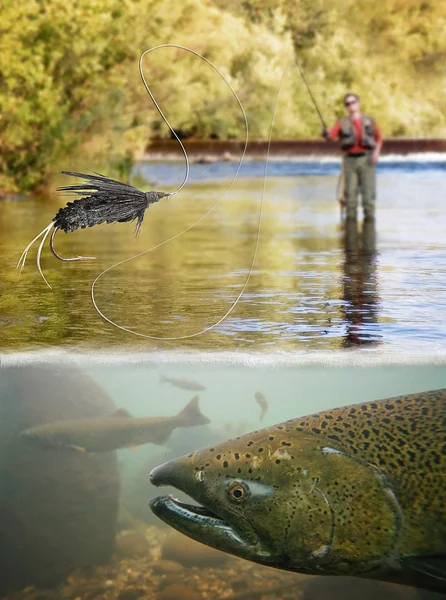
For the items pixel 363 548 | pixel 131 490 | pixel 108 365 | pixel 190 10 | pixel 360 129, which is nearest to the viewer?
pixel 363 548

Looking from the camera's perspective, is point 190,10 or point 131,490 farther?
point 190,10

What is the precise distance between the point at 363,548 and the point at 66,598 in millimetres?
3093

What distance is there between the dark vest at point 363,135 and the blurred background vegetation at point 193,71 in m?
6.69

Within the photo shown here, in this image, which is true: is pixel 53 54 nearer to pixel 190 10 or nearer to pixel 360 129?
pixel 190 10

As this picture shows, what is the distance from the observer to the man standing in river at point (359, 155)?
1188 centimetres

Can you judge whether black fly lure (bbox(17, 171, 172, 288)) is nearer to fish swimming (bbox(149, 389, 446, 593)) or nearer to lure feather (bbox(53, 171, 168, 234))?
lure feather (bbox(53, 171, 168, 234))

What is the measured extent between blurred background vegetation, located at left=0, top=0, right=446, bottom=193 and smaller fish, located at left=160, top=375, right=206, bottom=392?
10.7 metres

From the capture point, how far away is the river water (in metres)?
6.80

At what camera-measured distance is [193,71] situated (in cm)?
2375

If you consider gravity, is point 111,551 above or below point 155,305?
below

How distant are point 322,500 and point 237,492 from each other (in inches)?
14.4

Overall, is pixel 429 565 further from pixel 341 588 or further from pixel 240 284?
pixel 240 284

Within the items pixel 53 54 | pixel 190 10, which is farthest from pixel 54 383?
pixel 190 10

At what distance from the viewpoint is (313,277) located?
8.61m
